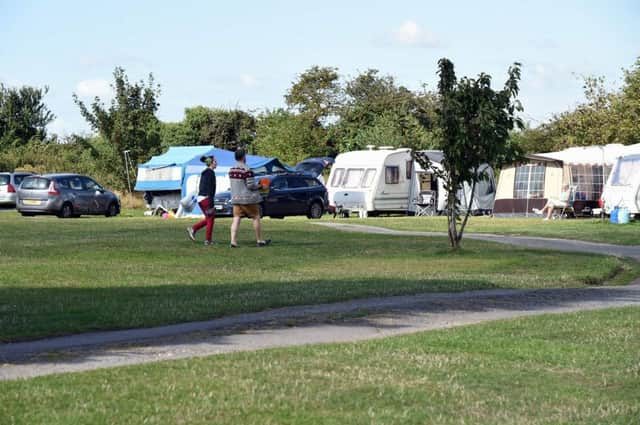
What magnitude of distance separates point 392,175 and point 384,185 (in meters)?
0.60

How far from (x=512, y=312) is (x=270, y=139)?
64463 mm

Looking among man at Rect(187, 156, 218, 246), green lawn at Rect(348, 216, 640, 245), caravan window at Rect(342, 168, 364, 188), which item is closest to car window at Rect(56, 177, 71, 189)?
green lawn at Rect(348, 216, 640, 245)

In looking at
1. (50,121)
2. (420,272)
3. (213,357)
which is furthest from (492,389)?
(50,121)

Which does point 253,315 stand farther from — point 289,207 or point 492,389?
point 289,207

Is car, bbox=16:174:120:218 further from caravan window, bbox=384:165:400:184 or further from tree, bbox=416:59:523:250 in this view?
tree, bbox=416:59:523:250

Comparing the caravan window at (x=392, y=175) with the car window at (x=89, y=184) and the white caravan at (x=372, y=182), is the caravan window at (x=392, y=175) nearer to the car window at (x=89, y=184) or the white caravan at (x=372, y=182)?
the white caravan at (x=372, y=182)

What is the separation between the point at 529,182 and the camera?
49.6 m

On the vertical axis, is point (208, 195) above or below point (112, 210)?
above

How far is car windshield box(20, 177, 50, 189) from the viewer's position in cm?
4550

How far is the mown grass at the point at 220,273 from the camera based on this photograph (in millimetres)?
14148

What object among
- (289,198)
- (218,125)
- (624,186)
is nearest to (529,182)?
(624,186)

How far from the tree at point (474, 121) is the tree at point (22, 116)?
2710 inches

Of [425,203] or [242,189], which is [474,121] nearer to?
[242,189]

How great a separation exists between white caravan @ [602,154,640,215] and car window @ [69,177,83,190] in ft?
61.4
